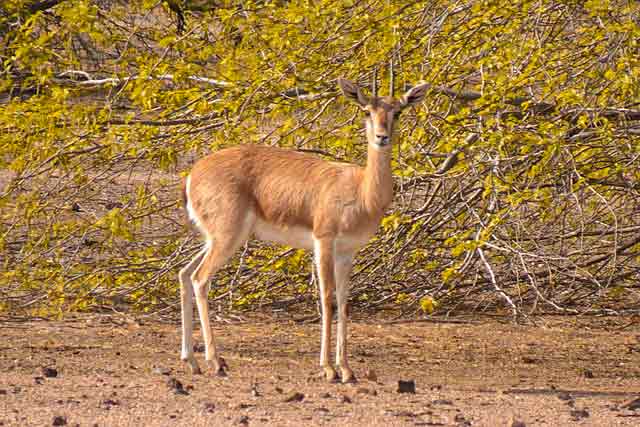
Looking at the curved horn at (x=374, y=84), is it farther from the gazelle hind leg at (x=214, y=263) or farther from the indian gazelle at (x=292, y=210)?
the gazelle hind leg at (x=214, y=263)

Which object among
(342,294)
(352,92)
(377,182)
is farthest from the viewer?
(342,294)

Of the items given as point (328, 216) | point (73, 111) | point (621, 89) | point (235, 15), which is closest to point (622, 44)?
point (621, 89)

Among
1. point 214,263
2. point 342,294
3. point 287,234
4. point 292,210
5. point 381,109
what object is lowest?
point 342,294

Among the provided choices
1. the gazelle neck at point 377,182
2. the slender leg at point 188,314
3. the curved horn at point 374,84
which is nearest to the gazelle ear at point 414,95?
the curved horn at point 374,84

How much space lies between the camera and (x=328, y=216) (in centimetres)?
764

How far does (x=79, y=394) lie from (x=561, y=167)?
11.0 ft

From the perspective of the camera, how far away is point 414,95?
7461mm

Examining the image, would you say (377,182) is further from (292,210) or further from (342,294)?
(342,294)

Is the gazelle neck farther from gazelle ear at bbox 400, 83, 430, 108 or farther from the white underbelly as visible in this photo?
the white underbelly

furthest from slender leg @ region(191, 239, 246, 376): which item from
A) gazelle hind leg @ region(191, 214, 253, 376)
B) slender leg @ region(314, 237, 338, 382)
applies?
slender leg @ region(314, 237, 338, 382)

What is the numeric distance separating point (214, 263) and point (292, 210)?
1.82 ft

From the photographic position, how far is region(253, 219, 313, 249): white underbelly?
7766mm

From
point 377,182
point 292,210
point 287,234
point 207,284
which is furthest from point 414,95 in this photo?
point 207,284

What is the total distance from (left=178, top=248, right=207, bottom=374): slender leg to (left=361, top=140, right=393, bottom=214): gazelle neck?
3.53 feet
